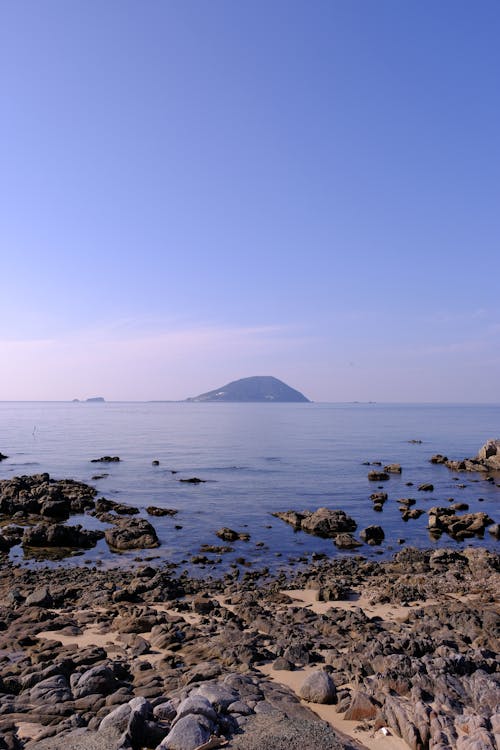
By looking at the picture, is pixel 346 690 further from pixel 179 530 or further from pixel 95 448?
pixel 95 448

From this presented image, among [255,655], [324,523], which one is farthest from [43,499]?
[255,655]

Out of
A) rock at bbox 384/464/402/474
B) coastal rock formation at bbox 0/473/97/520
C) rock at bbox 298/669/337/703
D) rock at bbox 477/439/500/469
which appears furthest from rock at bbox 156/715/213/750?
rock at bbox 477/439/500/469

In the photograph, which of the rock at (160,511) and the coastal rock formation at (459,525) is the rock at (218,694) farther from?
the rock at (160,511)

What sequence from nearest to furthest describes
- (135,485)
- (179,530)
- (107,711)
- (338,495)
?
(107,711), (179,530), (338,495), (135,485)

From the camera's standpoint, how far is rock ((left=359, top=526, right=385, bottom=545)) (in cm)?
3088

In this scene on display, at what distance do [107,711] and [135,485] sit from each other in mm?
41008

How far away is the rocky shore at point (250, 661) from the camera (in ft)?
31.6

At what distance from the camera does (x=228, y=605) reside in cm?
1923

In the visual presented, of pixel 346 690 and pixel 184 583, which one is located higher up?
pixel 346 690

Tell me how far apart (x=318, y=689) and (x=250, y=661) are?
268 cm

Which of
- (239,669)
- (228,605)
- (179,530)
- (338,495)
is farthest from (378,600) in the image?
(338,495)

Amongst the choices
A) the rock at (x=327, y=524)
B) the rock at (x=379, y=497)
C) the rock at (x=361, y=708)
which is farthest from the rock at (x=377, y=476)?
the rock at (x=361, y=708)

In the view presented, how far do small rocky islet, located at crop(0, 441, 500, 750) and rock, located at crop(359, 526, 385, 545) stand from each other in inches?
159

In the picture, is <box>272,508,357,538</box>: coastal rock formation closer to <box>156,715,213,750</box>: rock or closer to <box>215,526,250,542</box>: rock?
<box>215,526,250,542</box>: rock
